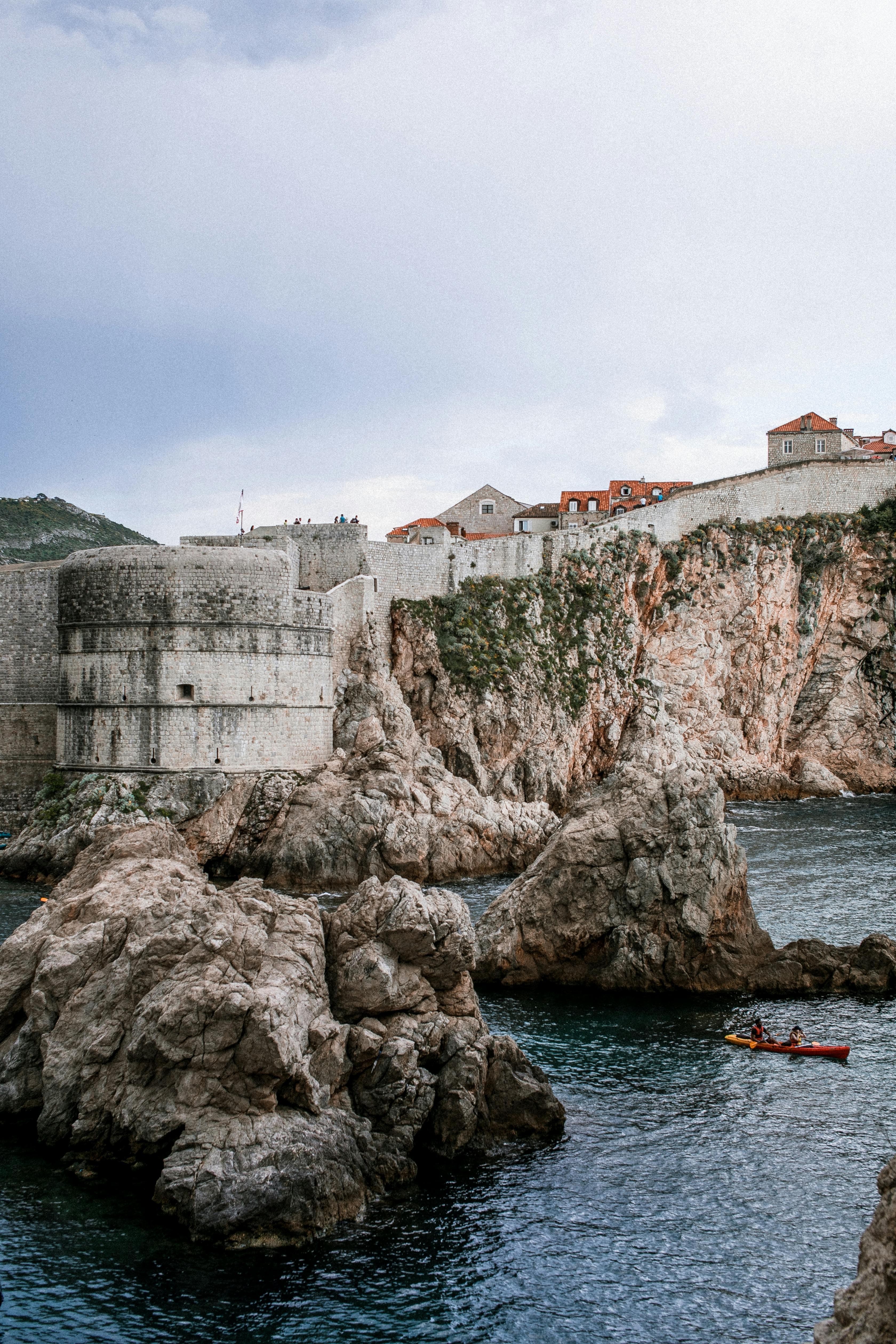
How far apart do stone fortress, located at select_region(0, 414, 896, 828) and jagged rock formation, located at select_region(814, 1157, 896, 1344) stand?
28.8 m

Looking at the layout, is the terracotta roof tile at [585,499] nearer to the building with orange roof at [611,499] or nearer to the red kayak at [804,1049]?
the building with orange roof at [611,499]

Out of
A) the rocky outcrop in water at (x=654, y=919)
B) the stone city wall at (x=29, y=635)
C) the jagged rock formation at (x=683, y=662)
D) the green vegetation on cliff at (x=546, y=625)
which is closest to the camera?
the rocky outcrop in water at (x=654, y=919)

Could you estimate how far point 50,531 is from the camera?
88.3m

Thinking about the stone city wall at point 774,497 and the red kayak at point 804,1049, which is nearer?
the red kayak at point 804,1049

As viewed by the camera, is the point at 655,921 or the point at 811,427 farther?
the point at 811,427

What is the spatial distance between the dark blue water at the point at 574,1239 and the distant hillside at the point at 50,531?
6651 cm

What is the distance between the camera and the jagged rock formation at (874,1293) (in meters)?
8.14

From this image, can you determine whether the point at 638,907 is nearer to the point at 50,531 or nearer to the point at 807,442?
the point at 807,442

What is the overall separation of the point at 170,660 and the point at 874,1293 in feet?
99.1

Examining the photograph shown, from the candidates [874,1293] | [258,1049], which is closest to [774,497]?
[258,1049]

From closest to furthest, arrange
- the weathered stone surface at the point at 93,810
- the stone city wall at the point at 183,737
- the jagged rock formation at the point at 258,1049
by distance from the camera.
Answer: the jagged rock formation at the point at 258,1049, the weathered stone surface at the point at 93,810, the stone city wall at the point at 183,737

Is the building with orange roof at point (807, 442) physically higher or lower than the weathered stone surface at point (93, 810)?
higher

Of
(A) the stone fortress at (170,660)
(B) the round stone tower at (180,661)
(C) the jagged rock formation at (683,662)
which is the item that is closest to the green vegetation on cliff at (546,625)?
(C) the jagged rock formation at (683,662)

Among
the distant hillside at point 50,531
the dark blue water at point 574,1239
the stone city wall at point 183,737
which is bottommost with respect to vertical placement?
the dark blue water at point 574,1239
